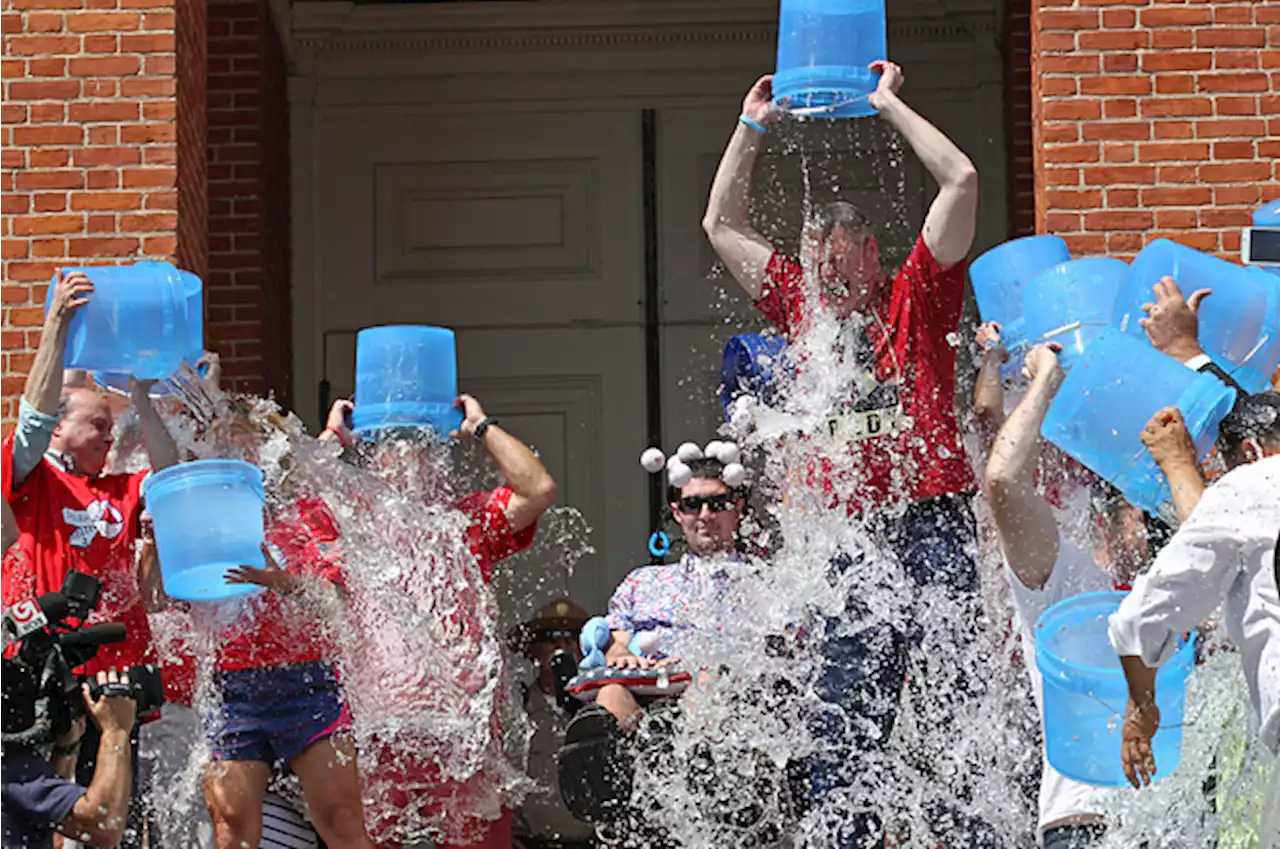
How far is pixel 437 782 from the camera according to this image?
6660mm

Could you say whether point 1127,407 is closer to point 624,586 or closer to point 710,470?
point 710,470

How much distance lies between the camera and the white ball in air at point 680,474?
6.89 metres

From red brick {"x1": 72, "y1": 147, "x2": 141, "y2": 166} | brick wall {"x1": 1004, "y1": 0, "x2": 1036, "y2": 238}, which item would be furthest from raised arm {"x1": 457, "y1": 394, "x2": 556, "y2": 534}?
brick wall {"x1": 1004, "y1": 0, "x2": 1036, "y2": 238}

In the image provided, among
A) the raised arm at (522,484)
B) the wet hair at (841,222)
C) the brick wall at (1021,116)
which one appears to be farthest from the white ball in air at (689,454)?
the brick wall at (1021,116)

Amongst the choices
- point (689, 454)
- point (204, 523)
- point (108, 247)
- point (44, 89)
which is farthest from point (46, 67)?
point (689, 454)

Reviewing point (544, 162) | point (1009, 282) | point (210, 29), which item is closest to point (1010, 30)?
point (544, 162)

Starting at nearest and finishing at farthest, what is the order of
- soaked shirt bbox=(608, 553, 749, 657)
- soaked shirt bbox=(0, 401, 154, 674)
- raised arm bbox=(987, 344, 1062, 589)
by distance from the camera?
raised arm bbox=(987, 344, 1062, 589) → soaked shirt bbox=(0, 401, 154, 674) → soaked shirt bbox=(608, 553, 749, 657)

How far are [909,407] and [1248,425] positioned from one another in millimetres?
1123

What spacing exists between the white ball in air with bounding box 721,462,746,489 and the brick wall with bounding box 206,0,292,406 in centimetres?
317

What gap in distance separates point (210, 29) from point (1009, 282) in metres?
4.67

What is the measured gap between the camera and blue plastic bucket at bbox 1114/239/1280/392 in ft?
18.4

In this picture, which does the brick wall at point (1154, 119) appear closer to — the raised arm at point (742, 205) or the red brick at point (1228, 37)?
the red brick at point (1228, 37)

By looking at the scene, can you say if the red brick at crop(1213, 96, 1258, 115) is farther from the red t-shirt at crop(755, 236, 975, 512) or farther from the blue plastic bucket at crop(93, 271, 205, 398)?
the blue plastic bucket at crop(93, 271, 205, 398)

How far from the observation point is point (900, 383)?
230 inches
